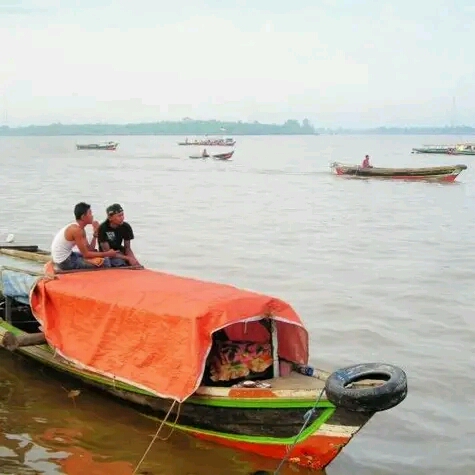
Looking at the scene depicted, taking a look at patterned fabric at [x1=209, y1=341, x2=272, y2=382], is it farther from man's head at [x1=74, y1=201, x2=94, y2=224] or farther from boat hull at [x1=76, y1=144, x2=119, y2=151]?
boat hull at [x1=76, y1=144, x2=119, y2=151]

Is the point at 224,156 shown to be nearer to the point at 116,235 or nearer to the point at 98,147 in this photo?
the point at 98,147

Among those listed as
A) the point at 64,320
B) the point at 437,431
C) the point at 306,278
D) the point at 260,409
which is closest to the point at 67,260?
the point at 64,320

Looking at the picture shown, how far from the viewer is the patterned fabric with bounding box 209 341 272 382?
21.6 ft

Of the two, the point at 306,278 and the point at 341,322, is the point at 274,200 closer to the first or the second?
the point at 306,278

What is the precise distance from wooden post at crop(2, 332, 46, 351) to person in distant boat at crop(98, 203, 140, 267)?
128cm

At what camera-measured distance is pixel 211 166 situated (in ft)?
192

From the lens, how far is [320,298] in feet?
41.9

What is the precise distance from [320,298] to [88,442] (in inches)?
259

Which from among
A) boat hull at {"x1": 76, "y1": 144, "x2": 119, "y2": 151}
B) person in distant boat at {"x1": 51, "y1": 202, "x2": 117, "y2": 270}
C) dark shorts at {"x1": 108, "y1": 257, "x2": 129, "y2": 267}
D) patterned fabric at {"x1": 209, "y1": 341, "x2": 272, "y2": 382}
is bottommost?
boat hull at {"x1": 76, "y1": 144, "x2": 119, "y2": 151}

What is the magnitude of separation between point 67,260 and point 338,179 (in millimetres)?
35619

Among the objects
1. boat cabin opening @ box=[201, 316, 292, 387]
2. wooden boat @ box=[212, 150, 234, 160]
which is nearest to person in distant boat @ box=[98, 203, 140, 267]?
boat cabin opening @ box=[201, 316, 292, 387]

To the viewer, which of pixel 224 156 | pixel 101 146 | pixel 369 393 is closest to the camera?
pixel 369 393

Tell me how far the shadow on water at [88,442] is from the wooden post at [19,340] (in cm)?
66

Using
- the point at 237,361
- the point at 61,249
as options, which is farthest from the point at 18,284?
the point at 237,361
